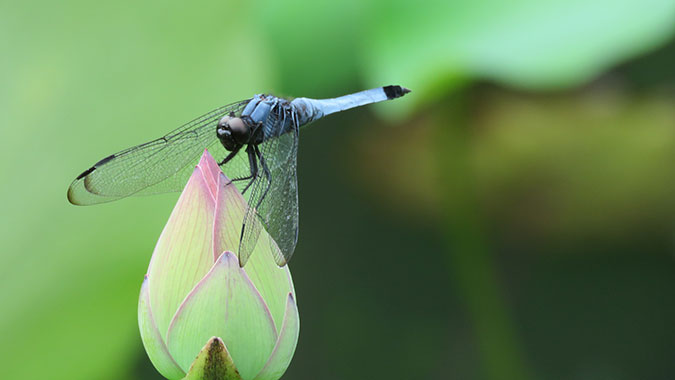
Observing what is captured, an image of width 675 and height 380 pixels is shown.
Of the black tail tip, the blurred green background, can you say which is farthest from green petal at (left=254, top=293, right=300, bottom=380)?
the blurred green background

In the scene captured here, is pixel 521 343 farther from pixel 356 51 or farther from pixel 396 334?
pixel 356 51

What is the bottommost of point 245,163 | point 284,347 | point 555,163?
point 555,163

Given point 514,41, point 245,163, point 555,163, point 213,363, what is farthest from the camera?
point 555,163

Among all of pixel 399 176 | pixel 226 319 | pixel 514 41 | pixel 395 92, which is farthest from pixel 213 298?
pixel 399 176

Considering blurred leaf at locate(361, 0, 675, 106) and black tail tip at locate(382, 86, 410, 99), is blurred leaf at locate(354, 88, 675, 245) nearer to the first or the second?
blurred leaf at locate(361, 0, 675, 106)

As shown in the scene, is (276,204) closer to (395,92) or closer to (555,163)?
(395,92)

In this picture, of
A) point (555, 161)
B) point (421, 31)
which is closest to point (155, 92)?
point (421, 31)
